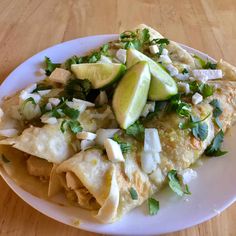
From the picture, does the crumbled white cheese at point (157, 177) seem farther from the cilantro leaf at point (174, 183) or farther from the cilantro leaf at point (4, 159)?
the cilantro leaf at point (4, 159)

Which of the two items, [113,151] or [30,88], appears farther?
[30,88]

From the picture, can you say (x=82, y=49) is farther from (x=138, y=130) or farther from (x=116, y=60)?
(x=138, y=130)

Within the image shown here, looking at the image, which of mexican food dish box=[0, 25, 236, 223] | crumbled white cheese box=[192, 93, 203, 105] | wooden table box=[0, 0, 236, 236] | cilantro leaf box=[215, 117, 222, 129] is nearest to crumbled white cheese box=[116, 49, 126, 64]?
mexican food dish box=[0, 25, 236, 223]

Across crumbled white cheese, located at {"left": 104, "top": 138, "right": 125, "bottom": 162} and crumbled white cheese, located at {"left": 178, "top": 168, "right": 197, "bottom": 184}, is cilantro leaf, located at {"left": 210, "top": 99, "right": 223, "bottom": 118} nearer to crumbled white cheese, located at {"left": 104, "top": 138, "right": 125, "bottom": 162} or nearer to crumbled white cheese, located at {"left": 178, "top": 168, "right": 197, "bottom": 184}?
crumbled white cheese, located at {"left": 178, "top": 168, "right": 197, "bottom": 184}

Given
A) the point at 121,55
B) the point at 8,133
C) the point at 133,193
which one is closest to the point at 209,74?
the point at 121,55

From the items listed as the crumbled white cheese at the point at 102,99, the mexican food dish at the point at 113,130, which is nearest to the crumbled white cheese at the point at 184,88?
the mexican food dish at the point at 113,130

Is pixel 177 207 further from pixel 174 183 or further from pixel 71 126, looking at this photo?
pixel 71 126

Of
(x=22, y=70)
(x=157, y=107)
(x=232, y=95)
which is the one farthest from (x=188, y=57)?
(x=22, y=70)
